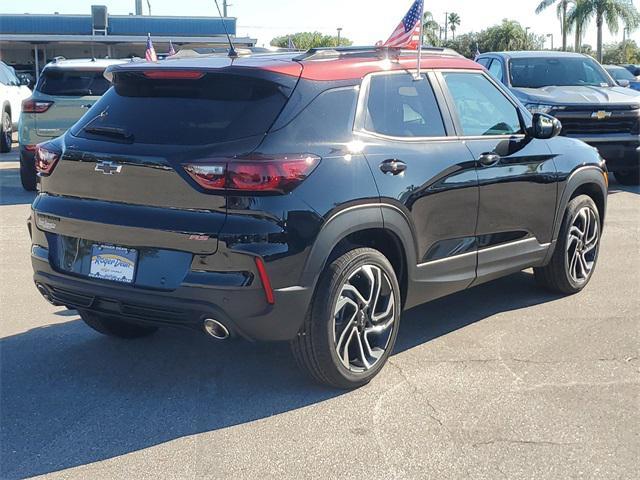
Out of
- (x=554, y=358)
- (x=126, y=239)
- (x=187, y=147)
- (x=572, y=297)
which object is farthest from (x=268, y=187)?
(x=572, y=297)

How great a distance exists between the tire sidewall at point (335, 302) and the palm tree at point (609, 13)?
143ft

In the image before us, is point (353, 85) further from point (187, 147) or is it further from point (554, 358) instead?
point (554, 358)

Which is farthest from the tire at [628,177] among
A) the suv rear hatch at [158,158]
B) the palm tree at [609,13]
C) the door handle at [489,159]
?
the palm tree at [609,13]

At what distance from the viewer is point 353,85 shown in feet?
14.1

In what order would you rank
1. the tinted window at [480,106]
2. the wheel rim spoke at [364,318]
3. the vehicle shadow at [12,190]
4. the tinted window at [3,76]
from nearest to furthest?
the wheel rim spoke at [364,318] < the tinted window at [480,106] < the vehicle shadow at [12,190] < the tinted window at [3,76]

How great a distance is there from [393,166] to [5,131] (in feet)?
43.2

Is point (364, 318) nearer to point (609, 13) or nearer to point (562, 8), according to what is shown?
point (609, 13)

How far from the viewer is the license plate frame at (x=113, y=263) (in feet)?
12.9

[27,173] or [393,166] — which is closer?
[393,166]

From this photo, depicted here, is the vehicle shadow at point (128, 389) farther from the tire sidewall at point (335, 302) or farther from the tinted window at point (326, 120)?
the tinted window at point (326, 120)

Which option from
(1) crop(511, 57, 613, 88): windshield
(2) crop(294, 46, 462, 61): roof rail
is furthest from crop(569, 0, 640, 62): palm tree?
(2) crop(294, 46, 462, 61): roof rail

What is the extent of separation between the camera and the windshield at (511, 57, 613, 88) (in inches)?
465

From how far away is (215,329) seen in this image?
3.86 m

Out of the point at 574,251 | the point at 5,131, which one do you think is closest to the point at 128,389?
the point at 574,251
